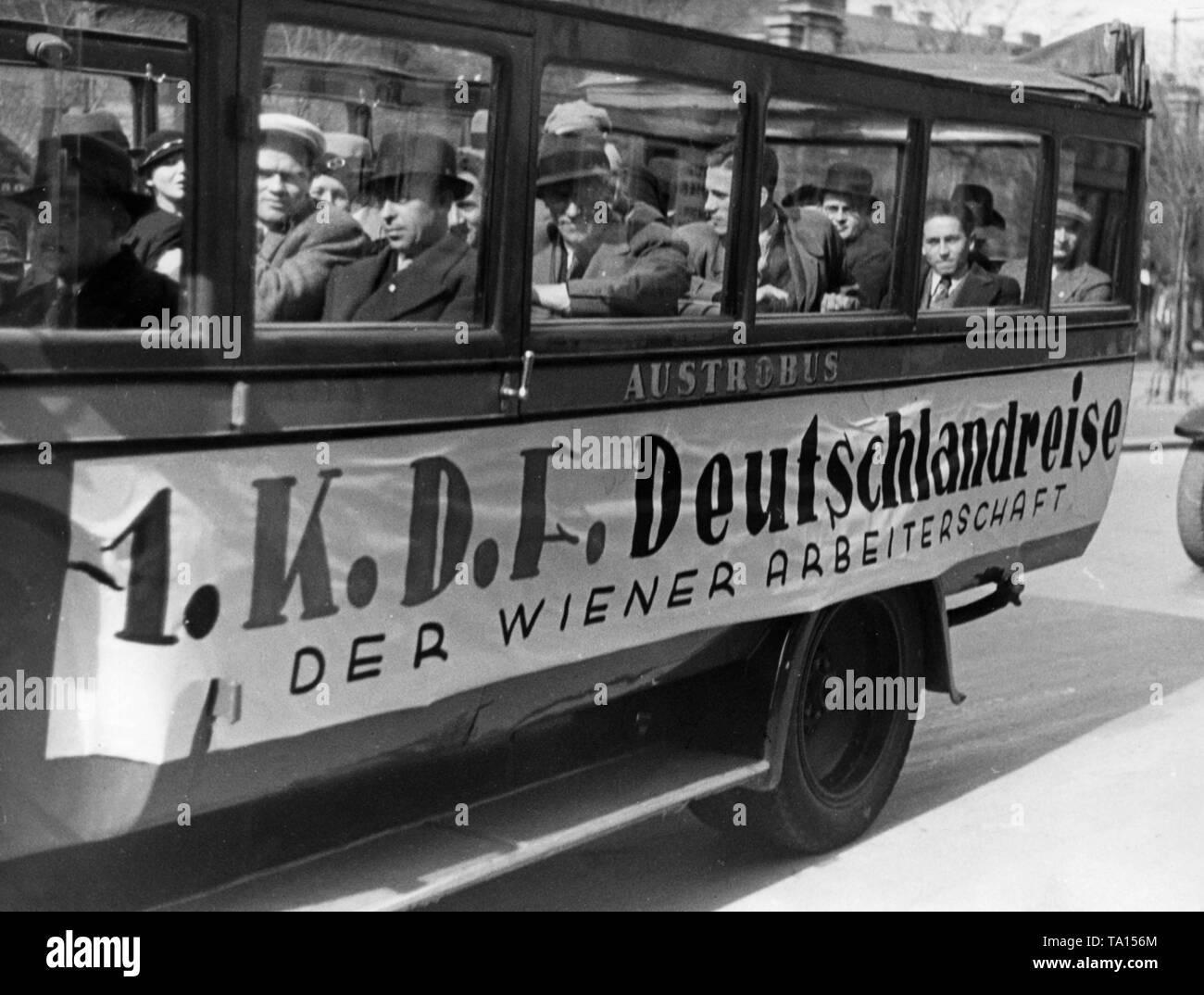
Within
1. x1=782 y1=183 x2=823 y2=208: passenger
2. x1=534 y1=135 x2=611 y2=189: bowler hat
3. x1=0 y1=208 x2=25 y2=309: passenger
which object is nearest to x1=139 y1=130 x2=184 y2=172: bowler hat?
x1=0 y1=208 x2=25 y2=309: passenger

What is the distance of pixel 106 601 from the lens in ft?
10.3

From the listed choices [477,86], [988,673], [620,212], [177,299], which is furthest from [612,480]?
[988,673]

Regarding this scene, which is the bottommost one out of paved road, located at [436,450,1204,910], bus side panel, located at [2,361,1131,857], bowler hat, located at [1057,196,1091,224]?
paved road, located at [436,450,1204,910]

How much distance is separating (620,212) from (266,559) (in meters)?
1.54

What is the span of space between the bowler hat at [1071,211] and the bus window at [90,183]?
3.64 m

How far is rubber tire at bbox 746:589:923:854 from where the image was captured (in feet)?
17.0

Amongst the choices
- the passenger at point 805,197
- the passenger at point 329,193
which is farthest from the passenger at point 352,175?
the passenger at point 805,197

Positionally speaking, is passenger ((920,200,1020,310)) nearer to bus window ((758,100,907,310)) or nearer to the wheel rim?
bus window ((758,100,907,310))

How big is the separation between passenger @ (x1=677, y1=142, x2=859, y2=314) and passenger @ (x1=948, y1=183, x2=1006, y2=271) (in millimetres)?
822

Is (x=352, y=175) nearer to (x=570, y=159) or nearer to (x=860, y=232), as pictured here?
(x=570, y=159)

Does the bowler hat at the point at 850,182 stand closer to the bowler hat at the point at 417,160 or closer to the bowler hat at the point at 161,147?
the bowler hat at the point at 417,160

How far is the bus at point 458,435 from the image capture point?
10.5 ft
